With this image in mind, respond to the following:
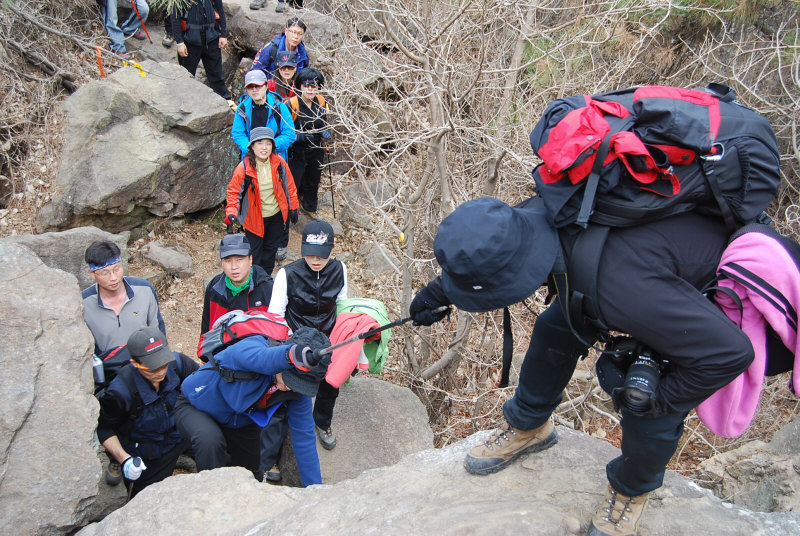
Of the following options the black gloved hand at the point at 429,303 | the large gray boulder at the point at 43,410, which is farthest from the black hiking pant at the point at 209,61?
the black gloved hand at the point at 429,303

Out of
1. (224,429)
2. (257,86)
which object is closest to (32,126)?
(257,86)

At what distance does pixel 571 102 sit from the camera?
2.17m

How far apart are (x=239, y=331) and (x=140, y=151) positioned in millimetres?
4921

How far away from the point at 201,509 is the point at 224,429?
963 millimetres

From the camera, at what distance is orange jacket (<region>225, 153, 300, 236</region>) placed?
5.96 meters

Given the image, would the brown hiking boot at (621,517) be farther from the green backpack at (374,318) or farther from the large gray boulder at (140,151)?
the large gray boulder at (140,151)

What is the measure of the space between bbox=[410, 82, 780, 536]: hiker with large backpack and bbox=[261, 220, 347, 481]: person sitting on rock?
2.22m

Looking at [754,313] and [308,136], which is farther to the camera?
[308,136]

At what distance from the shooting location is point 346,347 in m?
3.89

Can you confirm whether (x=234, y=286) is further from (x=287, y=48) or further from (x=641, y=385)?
(x=287, y=48)

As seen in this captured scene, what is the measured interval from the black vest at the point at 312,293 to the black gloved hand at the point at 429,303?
6.18ft

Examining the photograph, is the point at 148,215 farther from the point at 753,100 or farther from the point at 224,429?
the point at 753,100

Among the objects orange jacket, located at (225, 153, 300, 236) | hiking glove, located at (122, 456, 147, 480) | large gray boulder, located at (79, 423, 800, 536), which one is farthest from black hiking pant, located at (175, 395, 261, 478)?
orange jacket, located at (225, 153, 300, 236)

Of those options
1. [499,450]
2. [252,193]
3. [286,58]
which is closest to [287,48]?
[286,58]
